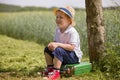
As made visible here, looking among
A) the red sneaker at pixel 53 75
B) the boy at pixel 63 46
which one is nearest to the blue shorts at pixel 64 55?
the boy at pixel 63 46

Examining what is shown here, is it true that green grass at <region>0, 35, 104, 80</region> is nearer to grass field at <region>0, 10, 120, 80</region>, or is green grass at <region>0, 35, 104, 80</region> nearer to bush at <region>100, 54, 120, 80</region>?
grass field at <region>0, 10, 120, 80</region>

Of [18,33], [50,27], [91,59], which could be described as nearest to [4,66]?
[91,59]

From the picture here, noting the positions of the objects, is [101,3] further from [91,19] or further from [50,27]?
[50,27]

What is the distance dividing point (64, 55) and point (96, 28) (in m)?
0.87

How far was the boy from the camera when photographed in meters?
5.75

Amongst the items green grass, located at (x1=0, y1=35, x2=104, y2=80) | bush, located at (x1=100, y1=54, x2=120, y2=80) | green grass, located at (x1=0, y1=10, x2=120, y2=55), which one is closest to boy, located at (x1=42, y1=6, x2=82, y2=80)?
green grass, located at (x1=0, y1=35, x2=104, y2=80)

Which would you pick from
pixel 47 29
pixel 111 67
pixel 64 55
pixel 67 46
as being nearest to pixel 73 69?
pixel 64 55

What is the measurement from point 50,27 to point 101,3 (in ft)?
18.1

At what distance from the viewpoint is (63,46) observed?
5773 millimetres

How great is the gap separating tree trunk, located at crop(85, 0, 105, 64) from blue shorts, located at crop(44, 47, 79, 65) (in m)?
0.49

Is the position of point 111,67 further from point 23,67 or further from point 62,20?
point 23,67

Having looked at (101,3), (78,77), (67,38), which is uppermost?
(101,3)

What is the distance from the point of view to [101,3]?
643 centimetres

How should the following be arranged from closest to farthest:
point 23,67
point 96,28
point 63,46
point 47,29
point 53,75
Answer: point 53,75 → point 63,46 → point 96,28 → point 23,67 → point 47,29
